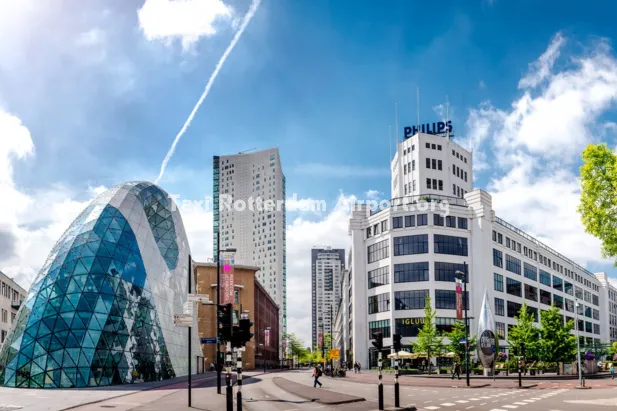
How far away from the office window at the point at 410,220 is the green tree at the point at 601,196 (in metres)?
72.1

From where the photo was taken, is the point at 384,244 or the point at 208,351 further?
the point at 208,351

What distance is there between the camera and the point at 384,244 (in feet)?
328

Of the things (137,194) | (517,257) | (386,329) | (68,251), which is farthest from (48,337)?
(517,257)

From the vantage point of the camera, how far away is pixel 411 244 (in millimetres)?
96375

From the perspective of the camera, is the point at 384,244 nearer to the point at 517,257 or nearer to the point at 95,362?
the point at 517,257

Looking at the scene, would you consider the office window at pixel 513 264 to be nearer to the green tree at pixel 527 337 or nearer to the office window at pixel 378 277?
the green tree at pixel 527 337

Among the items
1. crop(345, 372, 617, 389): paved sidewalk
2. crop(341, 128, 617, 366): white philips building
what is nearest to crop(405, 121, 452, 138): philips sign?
crop(341, 128, 617, 366): white philips building

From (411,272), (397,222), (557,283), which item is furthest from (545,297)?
(397,222)

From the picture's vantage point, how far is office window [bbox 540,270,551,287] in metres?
123

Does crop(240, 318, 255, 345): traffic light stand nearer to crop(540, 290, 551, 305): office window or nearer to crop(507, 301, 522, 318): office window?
crop(507, 301, 522, 318): office window

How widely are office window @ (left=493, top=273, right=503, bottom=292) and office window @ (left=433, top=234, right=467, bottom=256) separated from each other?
753 centimetres

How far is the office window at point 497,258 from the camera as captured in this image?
10157 cm

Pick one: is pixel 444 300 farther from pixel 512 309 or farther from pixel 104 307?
pixel 104 307

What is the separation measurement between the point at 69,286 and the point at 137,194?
54.5 ft
